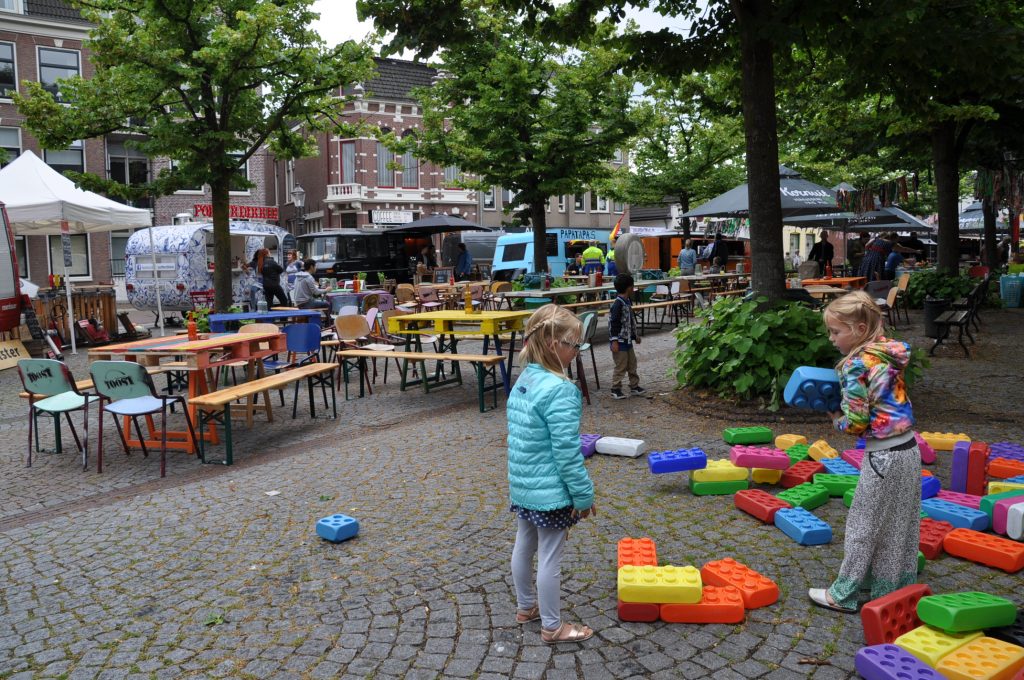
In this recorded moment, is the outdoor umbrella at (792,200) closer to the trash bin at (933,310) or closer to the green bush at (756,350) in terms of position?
the trash bin at (933,310)

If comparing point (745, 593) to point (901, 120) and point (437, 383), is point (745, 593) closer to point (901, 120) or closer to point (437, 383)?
point (437, 383)

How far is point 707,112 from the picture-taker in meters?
12.1

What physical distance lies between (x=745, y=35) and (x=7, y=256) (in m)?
11.8

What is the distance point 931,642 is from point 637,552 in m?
1.42

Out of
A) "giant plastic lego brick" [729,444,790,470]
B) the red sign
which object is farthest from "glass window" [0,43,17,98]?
"giant plastic lego brick" [729,444,790,470]

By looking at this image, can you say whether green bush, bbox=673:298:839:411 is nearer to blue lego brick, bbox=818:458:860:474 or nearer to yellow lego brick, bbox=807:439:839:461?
yellow lego brick, bbox=807:439:839:461

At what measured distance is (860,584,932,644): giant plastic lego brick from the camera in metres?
3.19

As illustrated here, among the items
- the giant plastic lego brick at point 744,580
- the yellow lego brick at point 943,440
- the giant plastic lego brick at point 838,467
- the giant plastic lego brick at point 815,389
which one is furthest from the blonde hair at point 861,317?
the yellow lego brick at point 943,440

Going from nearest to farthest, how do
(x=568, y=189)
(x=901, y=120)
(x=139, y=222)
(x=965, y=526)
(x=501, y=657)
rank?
(x=501, y=657) → (x=965, y=526) → (x=901, y=120) → (x=139, y=222) → (x=568, y=189)

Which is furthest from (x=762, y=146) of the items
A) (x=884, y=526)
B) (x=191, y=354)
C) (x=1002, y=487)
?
(x=191, y=354)

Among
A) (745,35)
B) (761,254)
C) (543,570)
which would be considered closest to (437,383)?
(761,254)

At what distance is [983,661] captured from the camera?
2939 millimetres

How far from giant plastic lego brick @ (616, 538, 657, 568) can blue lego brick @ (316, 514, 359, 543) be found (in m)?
1.64

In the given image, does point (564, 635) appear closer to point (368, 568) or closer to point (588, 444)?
point (368, 568)
